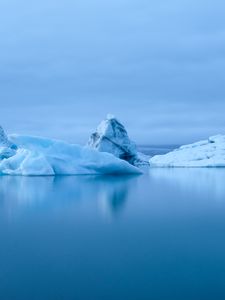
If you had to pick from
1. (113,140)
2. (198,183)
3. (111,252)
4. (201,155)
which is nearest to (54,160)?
(198,183)

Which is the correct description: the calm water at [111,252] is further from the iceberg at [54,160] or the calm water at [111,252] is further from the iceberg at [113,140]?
the iceberg at [113,140]

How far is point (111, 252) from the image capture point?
331cm

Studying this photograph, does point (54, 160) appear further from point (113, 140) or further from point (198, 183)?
point (113, 140)

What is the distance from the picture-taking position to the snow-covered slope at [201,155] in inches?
903

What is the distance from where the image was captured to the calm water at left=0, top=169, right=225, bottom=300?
2.47 metres

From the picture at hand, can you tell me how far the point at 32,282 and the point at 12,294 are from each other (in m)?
0.22

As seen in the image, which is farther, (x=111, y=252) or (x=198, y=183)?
(x=198, y=183)

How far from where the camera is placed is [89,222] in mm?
4746

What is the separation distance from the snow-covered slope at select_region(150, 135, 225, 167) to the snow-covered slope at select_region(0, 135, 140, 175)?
1073 centimetres

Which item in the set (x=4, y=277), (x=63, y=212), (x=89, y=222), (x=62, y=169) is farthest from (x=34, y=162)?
(x=4, y=277)

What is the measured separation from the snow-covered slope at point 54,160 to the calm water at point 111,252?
6.35 metres

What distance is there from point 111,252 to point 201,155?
20.9 m

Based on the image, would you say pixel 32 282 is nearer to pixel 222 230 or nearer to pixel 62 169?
pixel 222 230

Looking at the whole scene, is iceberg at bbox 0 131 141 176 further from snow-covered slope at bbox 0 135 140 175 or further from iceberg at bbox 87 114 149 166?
iceberg at bbox 87 114 149 166
